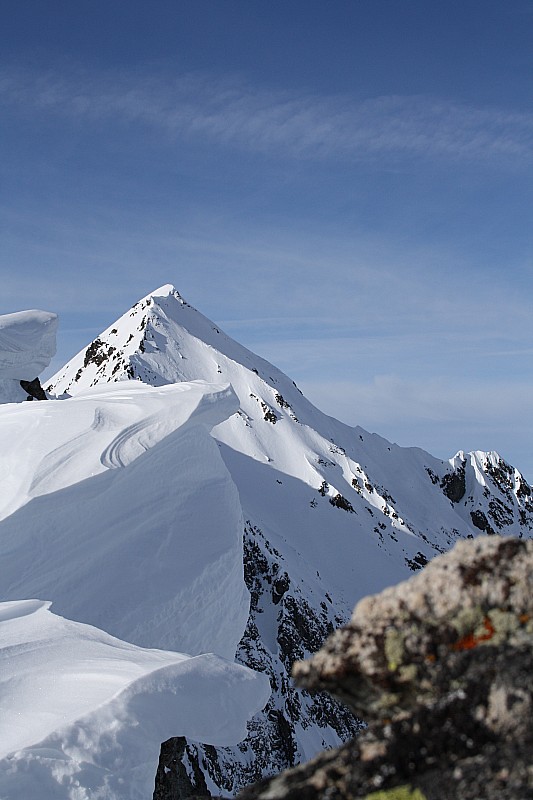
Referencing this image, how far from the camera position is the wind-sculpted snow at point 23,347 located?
98.5 ft

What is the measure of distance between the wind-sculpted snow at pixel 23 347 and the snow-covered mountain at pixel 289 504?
9.67 ft

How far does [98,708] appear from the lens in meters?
7.79

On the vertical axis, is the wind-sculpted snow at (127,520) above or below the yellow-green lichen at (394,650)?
above

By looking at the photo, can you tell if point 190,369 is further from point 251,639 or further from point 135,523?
point 135,523

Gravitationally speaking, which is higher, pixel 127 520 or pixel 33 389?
pixel 33 389

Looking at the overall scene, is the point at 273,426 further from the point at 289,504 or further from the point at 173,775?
the point at 173,775

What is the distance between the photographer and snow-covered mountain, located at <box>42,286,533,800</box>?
1491 inches

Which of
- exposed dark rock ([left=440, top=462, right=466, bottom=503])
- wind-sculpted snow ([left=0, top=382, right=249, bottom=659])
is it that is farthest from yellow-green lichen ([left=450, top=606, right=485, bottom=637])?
exposed dark rock ([left=440, top=462, right=466, bottom=503])

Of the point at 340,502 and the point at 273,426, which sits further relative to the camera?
the point at 273,426

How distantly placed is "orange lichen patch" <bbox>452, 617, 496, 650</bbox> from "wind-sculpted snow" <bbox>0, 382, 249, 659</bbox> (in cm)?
1142

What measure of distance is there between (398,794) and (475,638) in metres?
0.77

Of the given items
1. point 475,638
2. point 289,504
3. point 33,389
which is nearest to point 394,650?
point 475,638

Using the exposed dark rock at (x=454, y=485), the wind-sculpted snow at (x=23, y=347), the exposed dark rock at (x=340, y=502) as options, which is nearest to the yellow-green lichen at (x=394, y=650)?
the wind-sculpted snow at (x=23, y=347)

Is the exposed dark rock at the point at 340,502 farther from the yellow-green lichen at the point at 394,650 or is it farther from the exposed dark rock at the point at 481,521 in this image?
the yellow-green lichen at the point at 394,650
